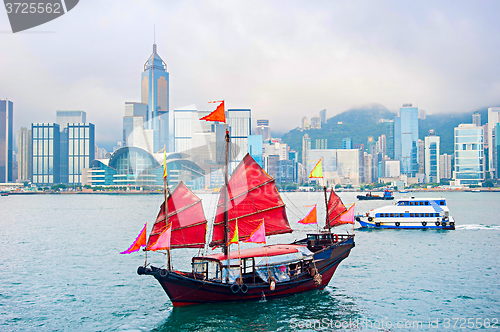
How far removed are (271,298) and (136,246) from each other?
8.55 m

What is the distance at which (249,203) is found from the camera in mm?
26750

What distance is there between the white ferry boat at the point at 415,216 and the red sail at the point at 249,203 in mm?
34166

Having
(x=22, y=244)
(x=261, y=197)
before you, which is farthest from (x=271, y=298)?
(x=22, y=244)

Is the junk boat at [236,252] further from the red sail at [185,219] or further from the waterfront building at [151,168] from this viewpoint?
the waterfront building at [151,168]

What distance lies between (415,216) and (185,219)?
4197cm

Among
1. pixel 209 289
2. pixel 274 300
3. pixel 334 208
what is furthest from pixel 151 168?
pixel 209 289

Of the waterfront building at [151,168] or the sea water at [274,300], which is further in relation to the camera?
the waterfront building at [151,168]

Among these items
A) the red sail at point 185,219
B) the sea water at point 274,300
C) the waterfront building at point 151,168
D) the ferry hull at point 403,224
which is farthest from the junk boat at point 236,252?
the ferry hull at point 403,224

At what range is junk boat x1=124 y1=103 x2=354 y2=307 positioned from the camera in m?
22.6

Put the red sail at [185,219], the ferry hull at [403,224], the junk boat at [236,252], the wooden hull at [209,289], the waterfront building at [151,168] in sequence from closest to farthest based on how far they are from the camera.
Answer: the wooden hull at [209,289] → the junk boat at [236,252] → the red sail at [185,219] → the ferry hull at [403,224] → the waterfront building at [151,168]

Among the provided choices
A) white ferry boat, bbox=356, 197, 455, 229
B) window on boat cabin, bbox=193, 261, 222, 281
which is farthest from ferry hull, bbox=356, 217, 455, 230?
window on boat cabin, bbox=193, 261, 222, 281

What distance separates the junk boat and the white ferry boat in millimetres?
30936

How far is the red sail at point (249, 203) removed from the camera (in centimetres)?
2619

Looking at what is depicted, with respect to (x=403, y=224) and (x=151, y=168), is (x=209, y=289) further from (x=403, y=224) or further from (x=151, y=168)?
(x=151, y=168)
